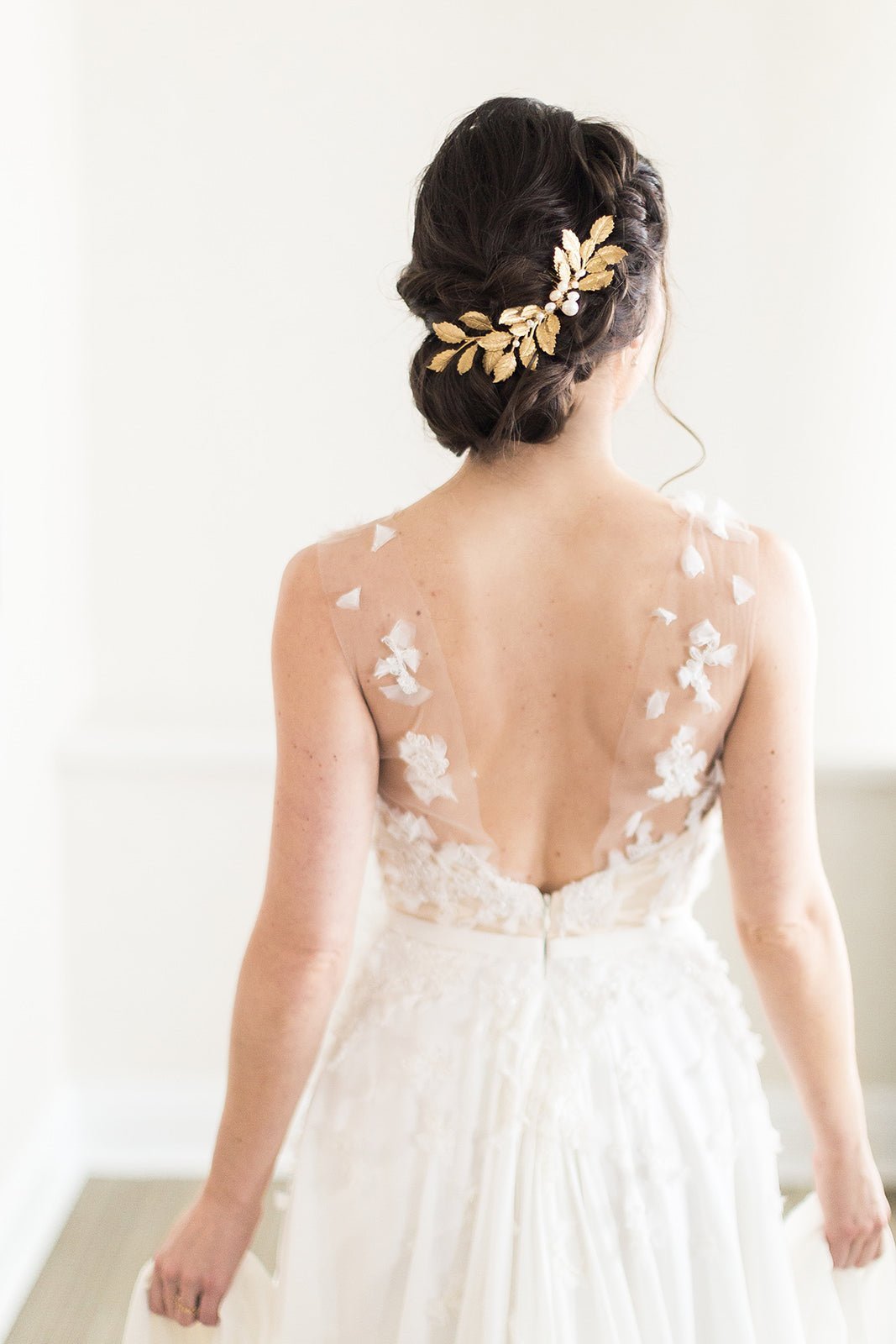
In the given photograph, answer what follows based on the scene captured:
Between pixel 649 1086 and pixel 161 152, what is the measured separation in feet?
7.22

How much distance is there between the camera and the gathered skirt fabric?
1.04 meters

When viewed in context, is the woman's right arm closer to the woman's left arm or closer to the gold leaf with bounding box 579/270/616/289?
the gold leaf with bounding box 579/270/616/289

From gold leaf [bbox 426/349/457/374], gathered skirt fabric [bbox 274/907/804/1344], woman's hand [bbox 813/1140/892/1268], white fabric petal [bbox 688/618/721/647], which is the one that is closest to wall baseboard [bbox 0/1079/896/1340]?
woman's hand [bbox 813/1140/892/1268]

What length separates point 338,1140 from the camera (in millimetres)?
1109

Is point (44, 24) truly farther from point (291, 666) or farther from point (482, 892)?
point (482, 892)

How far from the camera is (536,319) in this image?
0.98m

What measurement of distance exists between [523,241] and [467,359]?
4.2 inches

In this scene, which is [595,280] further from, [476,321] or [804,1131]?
[804,1131]

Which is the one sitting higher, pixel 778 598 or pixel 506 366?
pixel 506 366

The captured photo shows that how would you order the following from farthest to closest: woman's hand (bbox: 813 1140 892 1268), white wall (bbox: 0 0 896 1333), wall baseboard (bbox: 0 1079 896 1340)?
wall baseboard (bbox: 0 1079 896 1340), white wall (bbox: 0 0 896 1333), woman's hand (bbox: 813 1140 892 1268)

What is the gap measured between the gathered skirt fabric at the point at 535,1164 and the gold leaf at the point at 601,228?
64 cm

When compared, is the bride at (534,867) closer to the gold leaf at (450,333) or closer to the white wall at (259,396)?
the gold leaf at (450,333)

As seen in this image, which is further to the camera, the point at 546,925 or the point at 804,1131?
the point at 804,1131

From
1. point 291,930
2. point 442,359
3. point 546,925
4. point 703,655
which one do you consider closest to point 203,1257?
point 291,930
